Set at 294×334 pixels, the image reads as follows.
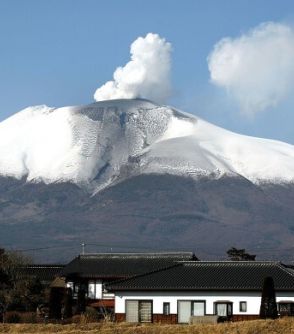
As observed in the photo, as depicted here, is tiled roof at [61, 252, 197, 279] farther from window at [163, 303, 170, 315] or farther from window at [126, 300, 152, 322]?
window at [163, 303, 170, 315]

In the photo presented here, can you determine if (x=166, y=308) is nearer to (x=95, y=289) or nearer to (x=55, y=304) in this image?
(x=55, y=304)

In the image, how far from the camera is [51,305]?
61250 millimetres

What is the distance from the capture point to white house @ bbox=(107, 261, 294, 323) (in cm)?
6134

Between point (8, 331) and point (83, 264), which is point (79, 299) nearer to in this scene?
point (83, 264)

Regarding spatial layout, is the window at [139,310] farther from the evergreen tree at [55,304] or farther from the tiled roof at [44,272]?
the tiled roof at [44,272]

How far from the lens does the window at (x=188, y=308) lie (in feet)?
202

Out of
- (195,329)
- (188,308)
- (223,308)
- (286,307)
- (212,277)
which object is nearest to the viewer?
(195,329)

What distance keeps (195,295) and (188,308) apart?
A: 0.92m

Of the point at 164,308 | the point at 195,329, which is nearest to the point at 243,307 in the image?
the point at 164,308

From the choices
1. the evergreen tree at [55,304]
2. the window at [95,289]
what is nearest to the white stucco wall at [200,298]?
the evergreen tree at [55,304]

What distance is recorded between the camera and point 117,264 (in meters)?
85.9

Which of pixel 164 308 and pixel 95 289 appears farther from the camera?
pixel 95 289

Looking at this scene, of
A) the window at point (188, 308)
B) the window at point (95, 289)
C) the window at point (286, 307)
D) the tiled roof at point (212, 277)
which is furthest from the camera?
the window at point (95, 289)

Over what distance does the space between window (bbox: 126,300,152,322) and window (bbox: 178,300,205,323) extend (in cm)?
200
